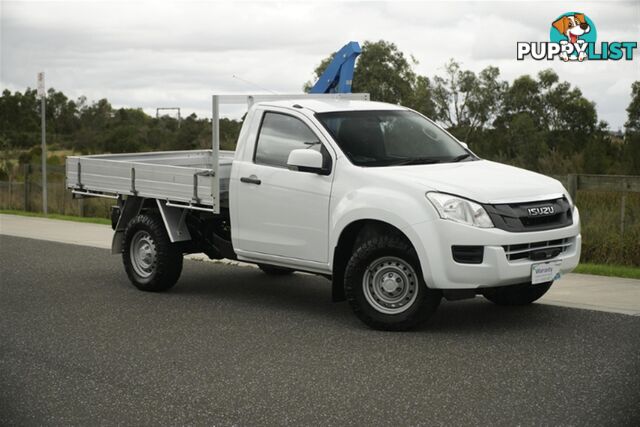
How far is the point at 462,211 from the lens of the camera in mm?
8680

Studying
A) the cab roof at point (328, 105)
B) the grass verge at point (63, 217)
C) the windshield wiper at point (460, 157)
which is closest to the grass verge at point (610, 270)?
the windshield wiper at point (460, 157)

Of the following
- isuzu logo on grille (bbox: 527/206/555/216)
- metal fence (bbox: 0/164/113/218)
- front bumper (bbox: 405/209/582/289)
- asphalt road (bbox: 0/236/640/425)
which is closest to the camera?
asphalt road (bbox: 0/236/640/425)

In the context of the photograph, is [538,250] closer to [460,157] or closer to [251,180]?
[460,157]

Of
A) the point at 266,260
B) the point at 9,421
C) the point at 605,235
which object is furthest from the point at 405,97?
the point at 9,421

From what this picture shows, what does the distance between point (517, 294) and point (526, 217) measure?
158 centimetres

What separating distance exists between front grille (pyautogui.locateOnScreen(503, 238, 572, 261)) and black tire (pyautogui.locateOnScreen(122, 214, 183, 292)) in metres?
4.10

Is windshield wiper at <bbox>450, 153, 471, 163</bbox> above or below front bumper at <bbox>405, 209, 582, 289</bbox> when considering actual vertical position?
above

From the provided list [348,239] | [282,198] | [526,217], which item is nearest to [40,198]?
[282,198]

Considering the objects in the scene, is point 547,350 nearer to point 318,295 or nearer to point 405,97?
point 318,295

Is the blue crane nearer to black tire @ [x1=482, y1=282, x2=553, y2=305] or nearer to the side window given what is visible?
the side window

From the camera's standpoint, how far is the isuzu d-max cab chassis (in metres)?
8.72

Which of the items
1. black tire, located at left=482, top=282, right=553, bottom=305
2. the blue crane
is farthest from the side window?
the blue crane

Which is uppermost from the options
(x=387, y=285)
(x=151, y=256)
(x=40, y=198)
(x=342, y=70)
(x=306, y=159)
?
(x=342, y=70)

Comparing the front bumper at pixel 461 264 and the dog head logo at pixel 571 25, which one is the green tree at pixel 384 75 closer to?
the dog head logo at pixel 571 25
